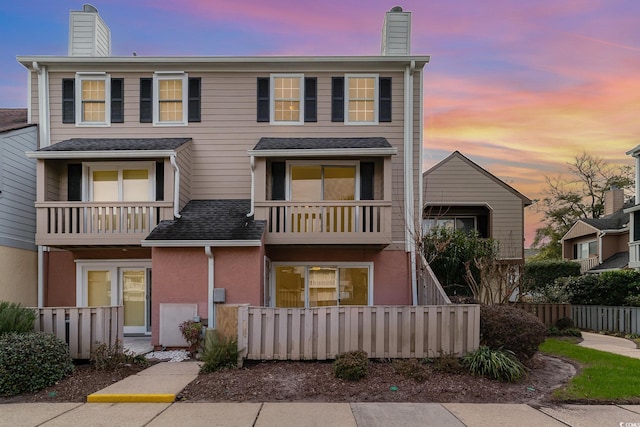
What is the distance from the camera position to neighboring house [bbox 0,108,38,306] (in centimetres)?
1271

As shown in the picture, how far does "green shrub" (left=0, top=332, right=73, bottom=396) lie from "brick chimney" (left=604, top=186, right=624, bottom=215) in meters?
36.2

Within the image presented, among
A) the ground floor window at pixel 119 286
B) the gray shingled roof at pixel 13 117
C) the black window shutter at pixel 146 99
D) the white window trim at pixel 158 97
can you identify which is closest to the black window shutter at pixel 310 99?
the white window trim at pixel 158 97

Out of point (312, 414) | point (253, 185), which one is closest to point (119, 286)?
point (253, 185)

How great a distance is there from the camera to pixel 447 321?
915 cm

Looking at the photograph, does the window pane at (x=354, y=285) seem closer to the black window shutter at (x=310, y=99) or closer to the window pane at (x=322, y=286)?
the window pane at (x=322, y=286)

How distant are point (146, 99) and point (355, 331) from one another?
393 inches

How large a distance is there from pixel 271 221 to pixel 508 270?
256 inches

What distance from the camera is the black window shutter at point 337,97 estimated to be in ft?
47.5

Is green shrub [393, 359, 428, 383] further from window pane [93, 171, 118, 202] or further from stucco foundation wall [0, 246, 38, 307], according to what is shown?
stucco foundation wall [0, 246, 38, 307]

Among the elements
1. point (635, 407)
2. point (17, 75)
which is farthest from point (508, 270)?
point (17, 75)

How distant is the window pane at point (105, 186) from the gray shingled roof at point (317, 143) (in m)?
A: 4.58

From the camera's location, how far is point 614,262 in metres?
28.6

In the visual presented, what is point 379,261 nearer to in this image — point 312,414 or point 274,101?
point 274,101

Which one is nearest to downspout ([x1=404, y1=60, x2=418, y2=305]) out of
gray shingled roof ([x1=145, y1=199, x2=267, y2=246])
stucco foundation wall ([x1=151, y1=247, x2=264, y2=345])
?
gray shingled roof ([x1=145, y1=199, x2=267, y2=246])
